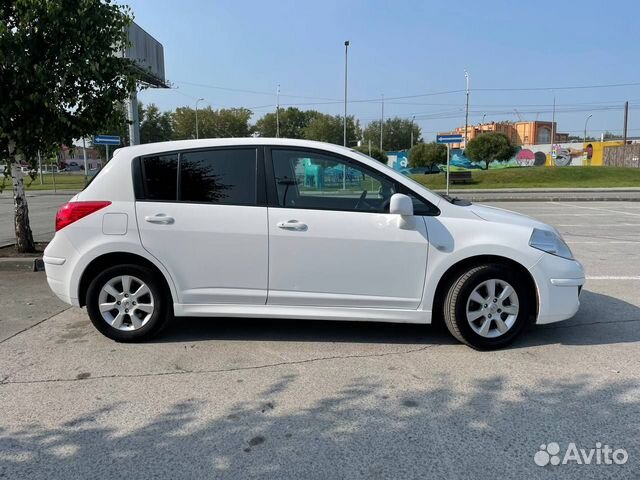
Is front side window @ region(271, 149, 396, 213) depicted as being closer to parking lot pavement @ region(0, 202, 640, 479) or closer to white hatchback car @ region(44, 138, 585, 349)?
white hatchback car @ region(44, 138, 585, 349)

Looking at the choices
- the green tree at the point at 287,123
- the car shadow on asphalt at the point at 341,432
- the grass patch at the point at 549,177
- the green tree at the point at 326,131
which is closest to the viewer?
the car shadow on asphalt at the point at 341,432

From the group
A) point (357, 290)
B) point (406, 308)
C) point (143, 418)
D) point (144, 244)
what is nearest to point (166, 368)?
point (143, 418)

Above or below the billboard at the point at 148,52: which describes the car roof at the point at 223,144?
below

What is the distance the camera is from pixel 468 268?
4328 mm

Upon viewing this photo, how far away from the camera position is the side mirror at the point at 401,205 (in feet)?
13.5

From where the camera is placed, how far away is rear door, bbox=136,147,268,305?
4.38 meters

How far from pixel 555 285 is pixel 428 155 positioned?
4998 centimetres

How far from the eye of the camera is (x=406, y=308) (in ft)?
14.3

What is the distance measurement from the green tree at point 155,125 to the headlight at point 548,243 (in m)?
73.5

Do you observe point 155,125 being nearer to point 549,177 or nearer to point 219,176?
point 549,177

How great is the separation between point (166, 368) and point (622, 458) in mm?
3141

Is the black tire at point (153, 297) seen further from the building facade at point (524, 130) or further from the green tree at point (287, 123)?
the building facade at point (524, 130)

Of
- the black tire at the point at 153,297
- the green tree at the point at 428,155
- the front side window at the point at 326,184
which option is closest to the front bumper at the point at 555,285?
the front side window at the point at 326,184

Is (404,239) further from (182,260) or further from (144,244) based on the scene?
(144,244)
